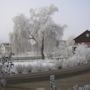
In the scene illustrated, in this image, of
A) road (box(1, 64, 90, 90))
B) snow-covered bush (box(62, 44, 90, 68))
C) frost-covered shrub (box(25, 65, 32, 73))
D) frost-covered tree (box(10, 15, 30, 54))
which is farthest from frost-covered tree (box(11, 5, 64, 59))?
road (box(1, 64, 90, 90))

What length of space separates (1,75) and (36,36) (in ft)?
28.6

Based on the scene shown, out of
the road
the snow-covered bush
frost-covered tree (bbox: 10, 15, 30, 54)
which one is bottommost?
the road

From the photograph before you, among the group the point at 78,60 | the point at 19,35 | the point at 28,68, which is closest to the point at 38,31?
the point at 19,35

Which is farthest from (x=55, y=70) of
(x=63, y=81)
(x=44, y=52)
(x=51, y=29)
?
(x=51, y=29)

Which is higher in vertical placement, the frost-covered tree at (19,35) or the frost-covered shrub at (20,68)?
the frost-covered tree at (19,35)

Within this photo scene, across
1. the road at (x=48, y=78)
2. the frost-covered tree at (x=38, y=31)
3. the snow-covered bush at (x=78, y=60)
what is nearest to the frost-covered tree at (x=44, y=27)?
the frost-covered tree at (x=38, y=31)

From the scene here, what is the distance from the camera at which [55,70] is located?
8758mm

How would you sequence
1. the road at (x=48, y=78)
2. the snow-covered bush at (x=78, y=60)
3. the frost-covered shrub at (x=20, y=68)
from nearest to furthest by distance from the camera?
the road at (x=48, y=78)
the frost-covered shrub at (x=20, y=68)
the snow-covered bush at (x=78, y=60)

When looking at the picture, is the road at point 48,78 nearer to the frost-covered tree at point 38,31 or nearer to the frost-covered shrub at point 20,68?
the frost-covered shrub at point 20,68

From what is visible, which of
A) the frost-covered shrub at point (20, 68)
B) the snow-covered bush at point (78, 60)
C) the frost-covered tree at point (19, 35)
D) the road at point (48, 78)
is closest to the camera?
the road at point (48, 78)

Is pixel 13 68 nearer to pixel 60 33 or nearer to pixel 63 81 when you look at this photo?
pixel 63 81

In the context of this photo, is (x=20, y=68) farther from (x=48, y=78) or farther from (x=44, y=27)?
(x=44, y=27)

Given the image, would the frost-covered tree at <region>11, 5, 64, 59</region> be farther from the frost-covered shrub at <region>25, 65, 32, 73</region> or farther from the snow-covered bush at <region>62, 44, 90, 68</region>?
the frost-covered shrub at <region>25, 65, 32, 73</region>

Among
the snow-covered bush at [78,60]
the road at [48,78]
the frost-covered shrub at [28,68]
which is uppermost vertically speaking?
the snow-covered bush at [78,60]
